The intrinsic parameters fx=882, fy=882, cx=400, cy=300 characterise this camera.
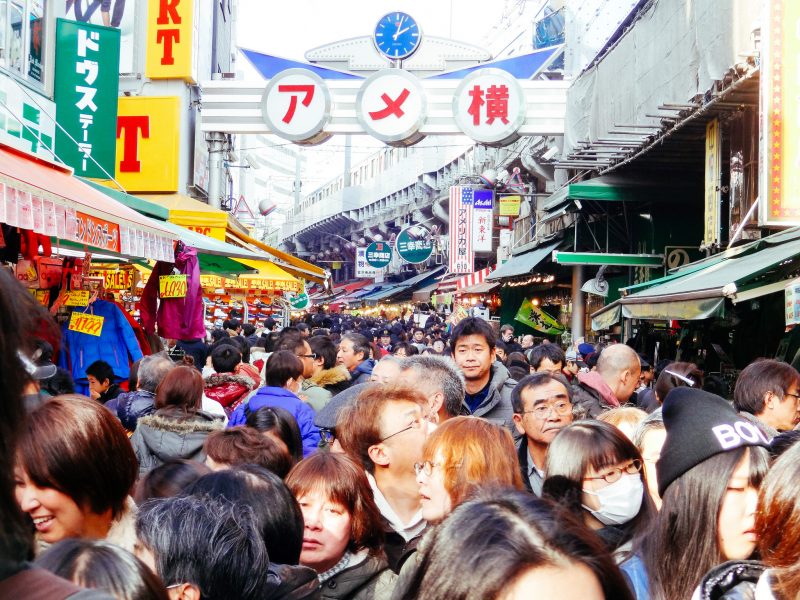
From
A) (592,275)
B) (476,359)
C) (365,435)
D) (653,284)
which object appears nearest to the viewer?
(365,435)

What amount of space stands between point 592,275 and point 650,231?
4515 millimetres

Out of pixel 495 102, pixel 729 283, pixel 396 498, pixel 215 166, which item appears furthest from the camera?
pixel 215 166

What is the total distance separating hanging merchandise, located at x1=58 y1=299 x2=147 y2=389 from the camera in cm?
773

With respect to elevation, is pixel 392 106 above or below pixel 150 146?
above

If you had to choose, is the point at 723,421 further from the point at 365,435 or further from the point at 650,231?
the point at 650,231

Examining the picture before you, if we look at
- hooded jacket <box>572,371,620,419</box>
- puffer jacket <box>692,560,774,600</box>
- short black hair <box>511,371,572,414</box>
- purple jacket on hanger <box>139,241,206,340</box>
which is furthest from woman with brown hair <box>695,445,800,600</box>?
purple jacket on hanger <box>139,241,206,340</box>

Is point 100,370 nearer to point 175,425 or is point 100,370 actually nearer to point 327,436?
point 175,425

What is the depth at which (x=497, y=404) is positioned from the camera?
6.09m

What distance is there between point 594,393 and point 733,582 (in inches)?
208

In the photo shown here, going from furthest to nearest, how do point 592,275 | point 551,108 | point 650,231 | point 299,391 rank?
point 592,275, point 551,108, point 650,231, point 299,391

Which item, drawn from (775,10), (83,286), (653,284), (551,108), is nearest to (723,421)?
(83,286)

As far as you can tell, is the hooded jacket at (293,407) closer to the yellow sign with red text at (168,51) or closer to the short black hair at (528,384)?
the short black hair at (528,384)

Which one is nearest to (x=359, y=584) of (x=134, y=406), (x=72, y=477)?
(x=72, y=477)

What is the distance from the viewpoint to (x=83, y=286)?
8141 millimetres
